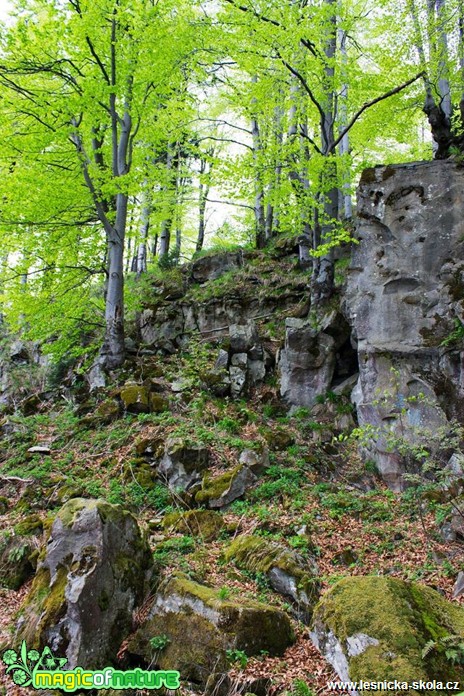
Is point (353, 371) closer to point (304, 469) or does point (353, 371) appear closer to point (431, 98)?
point (304, 469)

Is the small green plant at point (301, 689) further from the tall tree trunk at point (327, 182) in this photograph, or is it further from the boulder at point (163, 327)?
the boulder at point (163, 327)

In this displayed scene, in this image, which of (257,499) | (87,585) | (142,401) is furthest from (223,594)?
(142,401)

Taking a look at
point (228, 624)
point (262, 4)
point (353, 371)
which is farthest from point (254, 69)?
point (228, 624)

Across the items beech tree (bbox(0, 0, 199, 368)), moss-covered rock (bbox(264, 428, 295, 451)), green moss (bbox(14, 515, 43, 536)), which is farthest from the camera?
beech tree (bbox(0, 0, 199, 368))

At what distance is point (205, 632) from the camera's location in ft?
12.3

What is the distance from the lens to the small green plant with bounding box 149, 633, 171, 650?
3787 millimetres

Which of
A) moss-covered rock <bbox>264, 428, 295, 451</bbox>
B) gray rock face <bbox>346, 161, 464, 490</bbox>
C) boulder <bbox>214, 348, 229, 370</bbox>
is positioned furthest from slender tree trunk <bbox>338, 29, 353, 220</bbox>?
moss-covered rock <bbox>264, 428, 295, 451</bbox>

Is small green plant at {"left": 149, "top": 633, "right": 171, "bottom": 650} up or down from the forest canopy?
down

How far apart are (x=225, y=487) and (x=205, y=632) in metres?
2.97

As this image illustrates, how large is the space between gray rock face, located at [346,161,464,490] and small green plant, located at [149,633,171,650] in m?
4.93

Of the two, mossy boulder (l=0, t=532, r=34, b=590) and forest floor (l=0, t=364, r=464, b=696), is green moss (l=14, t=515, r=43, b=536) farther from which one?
mossy boulder (l=0, t=532, r=34, b=590)

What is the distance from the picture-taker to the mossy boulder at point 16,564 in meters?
5.24

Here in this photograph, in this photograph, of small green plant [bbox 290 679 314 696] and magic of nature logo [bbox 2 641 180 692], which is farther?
magic of nature logo [bbox 2 641 180 692]

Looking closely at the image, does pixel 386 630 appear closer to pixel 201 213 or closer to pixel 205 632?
pixel 205 632
